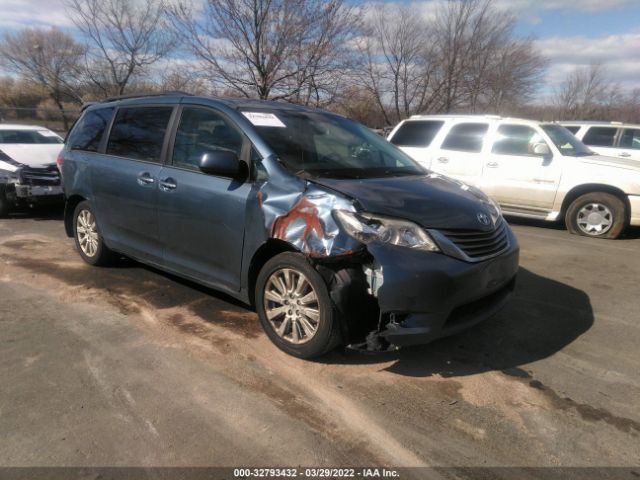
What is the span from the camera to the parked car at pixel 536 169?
7.50 metres

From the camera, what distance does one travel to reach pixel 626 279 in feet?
17.9

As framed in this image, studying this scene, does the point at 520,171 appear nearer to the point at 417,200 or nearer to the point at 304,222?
the point at 417,200

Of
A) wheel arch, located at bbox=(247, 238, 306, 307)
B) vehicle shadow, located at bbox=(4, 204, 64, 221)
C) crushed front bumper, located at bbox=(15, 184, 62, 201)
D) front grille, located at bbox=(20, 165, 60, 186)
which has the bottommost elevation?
vehicle shadow, located at bbox=(4, 204, 64, 221)

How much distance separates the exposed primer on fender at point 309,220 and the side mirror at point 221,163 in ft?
0.97

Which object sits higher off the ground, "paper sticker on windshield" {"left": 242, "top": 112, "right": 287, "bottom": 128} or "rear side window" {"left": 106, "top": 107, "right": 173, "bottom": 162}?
"paper sticker on windshield" {"left": 242, "top": 112, "right": 287, "bottom": 128}

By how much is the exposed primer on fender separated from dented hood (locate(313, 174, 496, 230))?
13 cm

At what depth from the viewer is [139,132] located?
461 cm

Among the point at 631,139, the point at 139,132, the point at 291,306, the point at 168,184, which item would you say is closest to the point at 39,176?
Result: the point at 139,132

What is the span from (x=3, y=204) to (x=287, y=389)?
24.5 ft

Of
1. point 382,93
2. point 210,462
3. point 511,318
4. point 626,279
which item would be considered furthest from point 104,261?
point 382,93

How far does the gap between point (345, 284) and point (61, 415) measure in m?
1.77

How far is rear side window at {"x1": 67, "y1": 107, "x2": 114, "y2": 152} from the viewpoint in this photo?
203 inches

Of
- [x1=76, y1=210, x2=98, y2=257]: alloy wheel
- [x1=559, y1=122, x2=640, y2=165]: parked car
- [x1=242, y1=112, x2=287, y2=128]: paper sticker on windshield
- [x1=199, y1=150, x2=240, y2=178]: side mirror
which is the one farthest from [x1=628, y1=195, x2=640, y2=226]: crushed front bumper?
[x1=76, y1=210, x2=98, y2=257]: alloy wheel

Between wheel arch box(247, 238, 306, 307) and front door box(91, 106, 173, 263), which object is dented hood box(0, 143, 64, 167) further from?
wheel arch box(247, 238, 306, 307)
